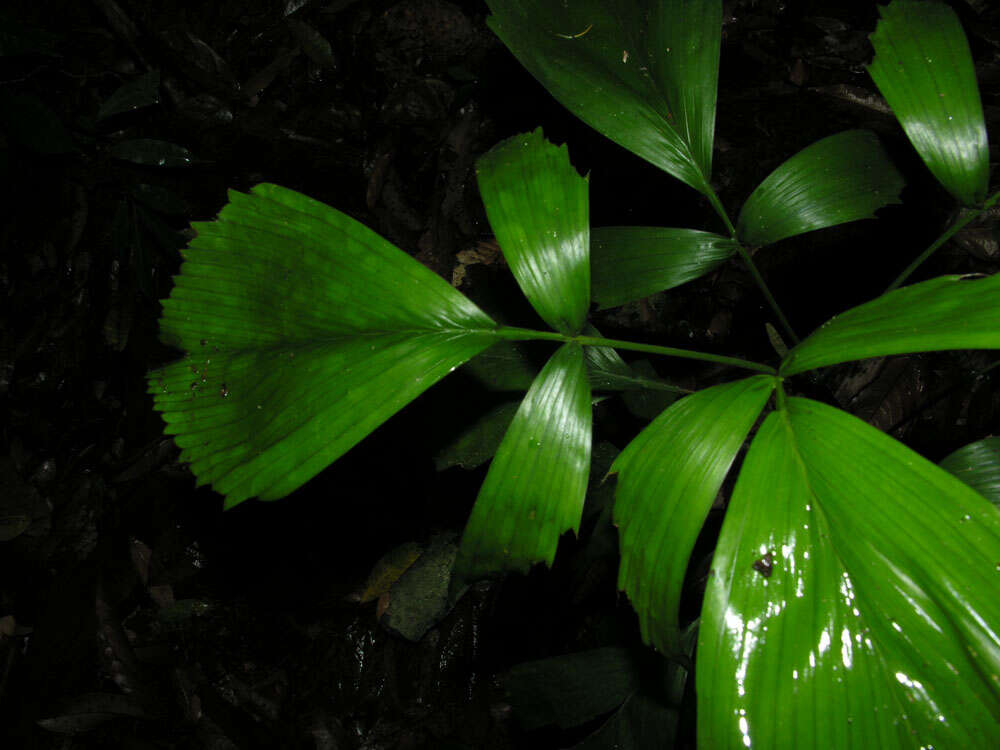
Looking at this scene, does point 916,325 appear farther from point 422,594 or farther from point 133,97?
point 133,97

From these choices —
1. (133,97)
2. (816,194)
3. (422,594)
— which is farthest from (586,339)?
(133,97)

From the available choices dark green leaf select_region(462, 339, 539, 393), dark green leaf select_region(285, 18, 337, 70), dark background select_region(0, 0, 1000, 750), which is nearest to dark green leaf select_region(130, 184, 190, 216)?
dark background select_region(0, 0, 1000, 750)

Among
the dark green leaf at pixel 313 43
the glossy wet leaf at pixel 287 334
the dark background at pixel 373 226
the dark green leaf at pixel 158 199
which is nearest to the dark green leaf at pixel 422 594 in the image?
the dark background at pixel 373 226

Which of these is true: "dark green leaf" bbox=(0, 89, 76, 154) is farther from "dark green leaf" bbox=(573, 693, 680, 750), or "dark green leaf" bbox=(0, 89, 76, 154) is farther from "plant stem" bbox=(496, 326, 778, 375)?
"dark green leaf" bbox=(573, 693, 680, 750)

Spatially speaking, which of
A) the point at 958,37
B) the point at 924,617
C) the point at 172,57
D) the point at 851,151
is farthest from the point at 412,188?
the point at 924,617

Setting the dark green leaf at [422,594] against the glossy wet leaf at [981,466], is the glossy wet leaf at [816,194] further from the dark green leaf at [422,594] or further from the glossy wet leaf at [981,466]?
the dark green leaf at [422,594]
